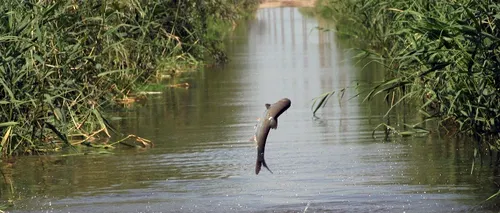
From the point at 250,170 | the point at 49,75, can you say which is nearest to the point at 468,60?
the point at 250,170

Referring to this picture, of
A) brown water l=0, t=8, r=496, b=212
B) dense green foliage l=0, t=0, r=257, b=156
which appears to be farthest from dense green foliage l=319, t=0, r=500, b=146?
dense green foliage l=0, t=0, r=257, b=156

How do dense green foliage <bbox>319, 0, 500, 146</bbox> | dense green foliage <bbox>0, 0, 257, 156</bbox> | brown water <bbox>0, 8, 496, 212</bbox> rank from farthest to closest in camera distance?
dense green foliage <bbox>0, 0, 257, 156</bbox> → dense green foliage <bbox>319, 0, 500, 146</bbox> → brown water <bbox>0, 8, 496, 212</bbox>

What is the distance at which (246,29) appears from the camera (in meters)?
50.0

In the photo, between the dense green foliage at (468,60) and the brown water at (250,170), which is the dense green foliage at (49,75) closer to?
the brown water at (250,170)

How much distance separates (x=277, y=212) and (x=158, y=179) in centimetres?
211

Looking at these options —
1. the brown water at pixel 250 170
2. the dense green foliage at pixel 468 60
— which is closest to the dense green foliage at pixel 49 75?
the brown water at pixel 250 170

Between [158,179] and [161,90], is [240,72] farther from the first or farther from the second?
[158,179]

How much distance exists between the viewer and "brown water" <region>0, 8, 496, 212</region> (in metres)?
10.6

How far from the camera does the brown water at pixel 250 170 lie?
10.6 meters

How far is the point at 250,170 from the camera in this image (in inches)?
485

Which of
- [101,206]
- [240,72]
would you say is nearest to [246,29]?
[240,72]

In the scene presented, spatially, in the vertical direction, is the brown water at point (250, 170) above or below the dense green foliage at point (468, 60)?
below

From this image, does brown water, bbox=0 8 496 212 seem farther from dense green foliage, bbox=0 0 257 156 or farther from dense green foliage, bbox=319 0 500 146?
dense green foliage, bbox=319 0 500 146

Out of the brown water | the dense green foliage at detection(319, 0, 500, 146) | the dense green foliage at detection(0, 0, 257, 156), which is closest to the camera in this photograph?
the brown water
